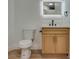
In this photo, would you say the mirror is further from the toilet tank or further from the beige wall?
the toilet tank

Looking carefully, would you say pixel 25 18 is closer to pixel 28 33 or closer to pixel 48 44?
pixel 28 33

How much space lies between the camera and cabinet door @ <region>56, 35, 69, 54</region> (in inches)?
189

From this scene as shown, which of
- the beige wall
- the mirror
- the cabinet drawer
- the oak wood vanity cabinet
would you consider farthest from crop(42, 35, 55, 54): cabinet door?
the mirror

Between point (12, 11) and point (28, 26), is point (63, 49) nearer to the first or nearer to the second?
point (28, 26)

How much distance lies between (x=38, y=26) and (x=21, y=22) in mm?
601

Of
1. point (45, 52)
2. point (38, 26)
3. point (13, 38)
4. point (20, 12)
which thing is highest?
point (20, 12)

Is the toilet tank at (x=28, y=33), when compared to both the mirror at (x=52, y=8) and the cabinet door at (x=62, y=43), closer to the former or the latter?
the mirror at (x=52, y=8)
